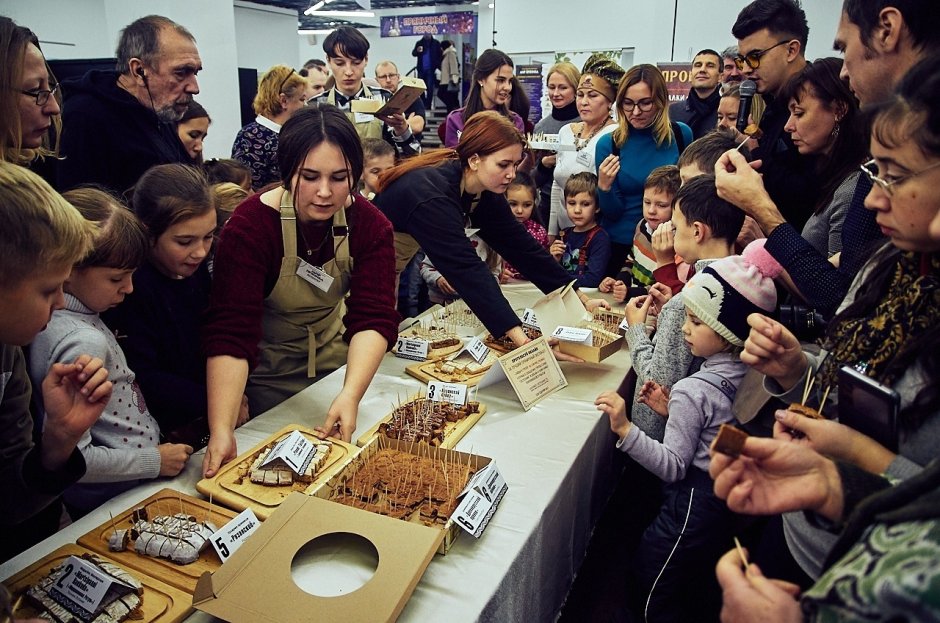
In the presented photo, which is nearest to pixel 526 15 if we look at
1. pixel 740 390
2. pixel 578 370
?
pixel 578 370

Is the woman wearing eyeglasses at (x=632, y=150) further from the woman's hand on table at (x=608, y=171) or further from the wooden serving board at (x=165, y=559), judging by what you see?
the wooden serving board at (x=165, y=559)

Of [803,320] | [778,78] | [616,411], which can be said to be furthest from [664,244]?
[616,411]

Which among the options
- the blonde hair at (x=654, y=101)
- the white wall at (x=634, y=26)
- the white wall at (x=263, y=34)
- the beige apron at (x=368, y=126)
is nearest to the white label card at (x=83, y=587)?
the blonde hair at (x=654, y=101)

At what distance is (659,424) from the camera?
2.03 m

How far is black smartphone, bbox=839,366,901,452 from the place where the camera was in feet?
2.99

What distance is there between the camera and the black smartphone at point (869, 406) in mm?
913

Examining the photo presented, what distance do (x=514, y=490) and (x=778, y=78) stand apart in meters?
1.94

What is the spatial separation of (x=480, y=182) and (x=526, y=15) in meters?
5.75

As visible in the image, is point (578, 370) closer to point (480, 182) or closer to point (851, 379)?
point (480, 182)

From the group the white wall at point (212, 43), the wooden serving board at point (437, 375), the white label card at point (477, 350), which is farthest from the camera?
the white wall at point (212, 43)

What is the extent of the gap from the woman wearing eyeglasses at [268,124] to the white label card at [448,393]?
7.32ft

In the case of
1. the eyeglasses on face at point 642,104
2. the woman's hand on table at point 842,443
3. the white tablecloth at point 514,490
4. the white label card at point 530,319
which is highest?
the eyeglasses on face at point 642,104

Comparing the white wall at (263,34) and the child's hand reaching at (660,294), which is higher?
the white wall at (263,34)

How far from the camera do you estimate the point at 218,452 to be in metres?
1.44
